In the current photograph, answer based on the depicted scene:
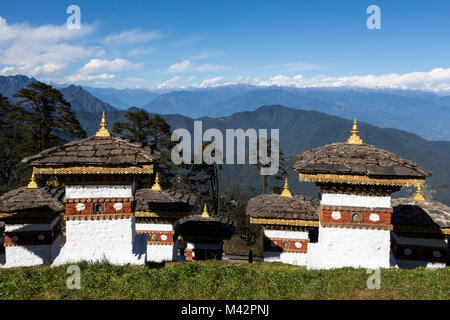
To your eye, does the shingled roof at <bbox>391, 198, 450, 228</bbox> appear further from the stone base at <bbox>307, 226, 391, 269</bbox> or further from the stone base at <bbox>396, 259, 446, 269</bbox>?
the stone base at <bbox>307, 226, 391, 269</bbox>

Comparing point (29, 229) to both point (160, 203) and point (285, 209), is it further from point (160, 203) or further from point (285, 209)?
point (285, 209)

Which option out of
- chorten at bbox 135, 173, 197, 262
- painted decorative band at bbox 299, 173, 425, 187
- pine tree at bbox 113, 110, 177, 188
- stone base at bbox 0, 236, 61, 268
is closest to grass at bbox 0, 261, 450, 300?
painted decorative band at bbox 299, 173, 425, 187

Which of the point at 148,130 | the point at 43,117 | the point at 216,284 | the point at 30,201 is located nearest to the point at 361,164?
the point at 216,284

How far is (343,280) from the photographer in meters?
8.59

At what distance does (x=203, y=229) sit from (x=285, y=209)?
5.18 meters

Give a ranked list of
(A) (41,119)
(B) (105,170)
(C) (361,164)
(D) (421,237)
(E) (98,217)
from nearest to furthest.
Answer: (B) (105,170), (C) (361,164), (E) (98,217), (D) (421,237), (A) (41,119)

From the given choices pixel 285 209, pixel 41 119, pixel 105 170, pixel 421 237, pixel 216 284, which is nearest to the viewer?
pixel 216 284

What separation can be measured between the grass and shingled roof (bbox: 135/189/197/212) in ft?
19.6

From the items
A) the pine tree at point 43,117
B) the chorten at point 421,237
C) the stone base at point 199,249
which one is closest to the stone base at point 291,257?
the stone base at point 199,249

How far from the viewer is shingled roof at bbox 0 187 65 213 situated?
540 inches

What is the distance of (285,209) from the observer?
15664 mm
